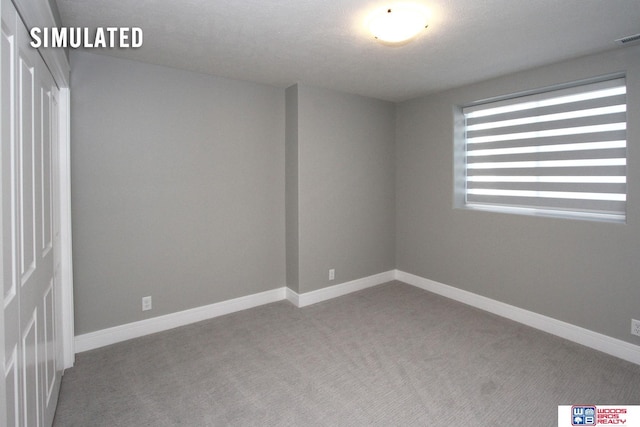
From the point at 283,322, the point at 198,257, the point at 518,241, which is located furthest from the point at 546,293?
the point at 198,257

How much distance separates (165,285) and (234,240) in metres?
0.76

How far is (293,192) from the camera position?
3.69 metres

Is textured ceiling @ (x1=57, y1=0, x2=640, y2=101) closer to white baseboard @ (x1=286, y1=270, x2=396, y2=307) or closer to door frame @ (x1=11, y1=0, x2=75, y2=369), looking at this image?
door frame @ (x1=11, y1=0, x2=75, y2=369)

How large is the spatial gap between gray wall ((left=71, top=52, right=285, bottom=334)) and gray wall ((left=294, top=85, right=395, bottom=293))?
323 millimetres

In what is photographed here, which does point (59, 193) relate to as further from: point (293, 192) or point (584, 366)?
point (584, 366)

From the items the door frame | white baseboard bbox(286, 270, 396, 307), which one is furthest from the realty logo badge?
the door frame

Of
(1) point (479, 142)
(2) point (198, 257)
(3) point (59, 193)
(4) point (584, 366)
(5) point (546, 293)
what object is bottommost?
(4) point (584, 366)

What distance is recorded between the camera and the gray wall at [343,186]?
12.1 ft

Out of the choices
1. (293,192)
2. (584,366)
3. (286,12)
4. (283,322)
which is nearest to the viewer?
(286,12)

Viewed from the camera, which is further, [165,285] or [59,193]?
[165,285]

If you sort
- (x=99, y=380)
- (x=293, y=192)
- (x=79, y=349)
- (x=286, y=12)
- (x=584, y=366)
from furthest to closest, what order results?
(x=293, y=192), (x=79, y=349), (x=584, y=366), (x=99, y=380), (x=286, y=12)

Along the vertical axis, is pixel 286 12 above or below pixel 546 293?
above

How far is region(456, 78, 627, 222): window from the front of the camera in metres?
2.75

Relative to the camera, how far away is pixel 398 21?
1997mm
